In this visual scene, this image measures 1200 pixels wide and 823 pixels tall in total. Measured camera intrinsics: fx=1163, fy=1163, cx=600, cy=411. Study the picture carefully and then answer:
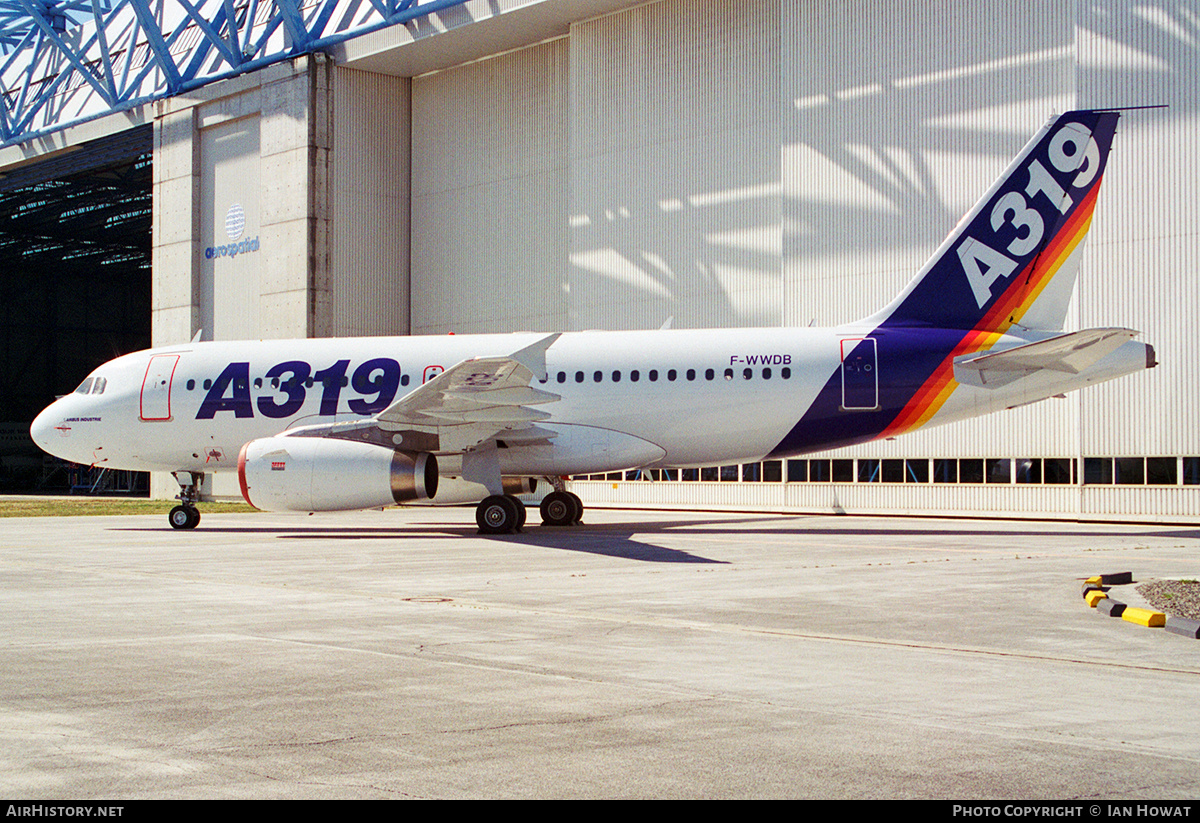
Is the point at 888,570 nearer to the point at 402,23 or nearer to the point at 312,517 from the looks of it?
the point at 312,517

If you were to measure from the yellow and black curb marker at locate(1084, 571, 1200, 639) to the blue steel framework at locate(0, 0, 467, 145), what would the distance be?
33.8m

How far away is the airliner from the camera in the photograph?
2153 cm

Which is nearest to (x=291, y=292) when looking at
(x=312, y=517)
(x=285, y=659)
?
(x=312, y=517)

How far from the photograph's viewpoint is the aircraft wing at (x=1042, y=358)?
20.5 metres

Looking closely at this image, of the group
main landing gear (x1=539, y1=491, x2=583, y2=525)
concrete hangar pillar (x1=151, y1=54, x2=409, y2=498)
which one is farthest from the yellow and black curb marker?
concrete hangar pillar (x1=151, y1=54, x2=409, y2=498)

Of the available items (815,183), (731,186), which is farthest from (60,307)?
(815,183)

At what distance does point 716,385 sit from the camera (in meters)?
23.3

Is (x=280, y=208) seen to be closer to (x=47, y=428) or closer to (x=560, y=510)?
(x=47, y=428)

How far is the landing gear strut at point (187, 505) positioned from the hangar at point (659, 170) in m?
14.8

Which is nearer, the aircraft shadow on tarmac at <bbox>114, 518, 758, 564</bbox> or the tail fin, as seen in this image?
the aircraft shadow on tarmac at <bbox>114, 518, 758, 564</bbox>

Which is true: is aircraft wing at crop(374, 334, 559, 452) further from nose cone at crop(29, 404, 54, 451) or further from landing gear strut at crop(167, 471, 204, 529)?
nose cone at crop(29, 404, 54, 451)

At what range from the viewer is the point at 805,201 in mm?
34406

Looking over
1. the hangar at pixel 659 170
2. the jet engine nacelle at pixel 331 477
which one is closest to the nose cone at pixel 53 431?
the jet engine nacelle at pixel 331 477

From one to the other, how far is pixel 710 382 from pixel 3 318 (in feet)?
241
